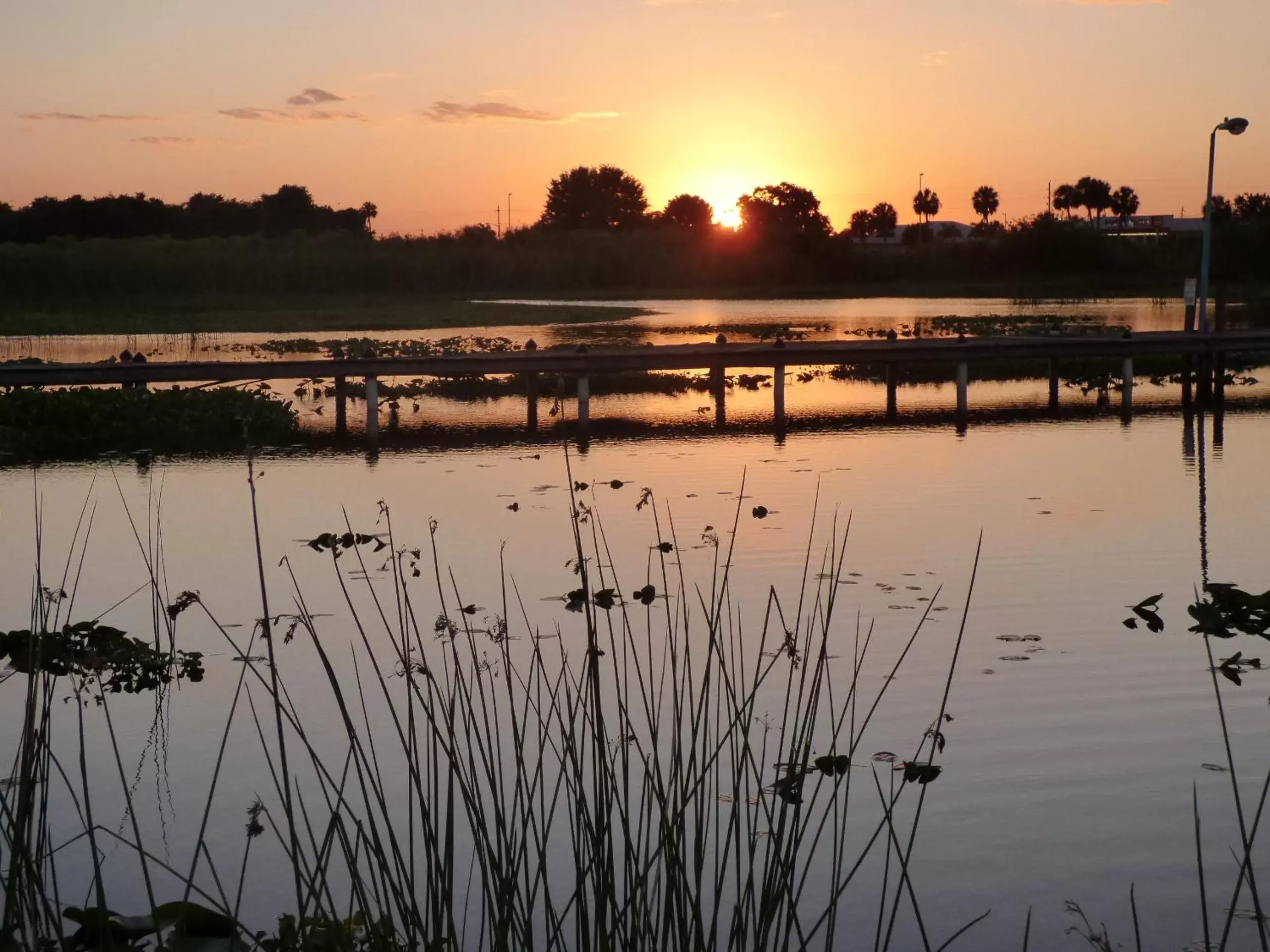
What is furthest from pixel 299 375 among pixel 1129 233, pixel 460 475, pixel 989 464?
pixel 1129 233

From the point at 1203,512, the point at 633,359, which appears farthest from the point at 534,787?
the point at 633,359

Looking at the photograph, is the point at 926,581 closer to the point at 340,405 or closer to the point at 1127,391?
the point at 340,405

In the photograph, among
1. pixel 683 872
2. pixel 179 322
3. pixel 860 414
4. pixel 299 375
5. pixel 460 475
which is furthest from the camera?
pixel 179 322

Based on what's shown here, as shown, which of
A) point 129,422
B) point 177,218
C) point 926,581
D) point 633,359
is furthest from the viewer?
point 177,218

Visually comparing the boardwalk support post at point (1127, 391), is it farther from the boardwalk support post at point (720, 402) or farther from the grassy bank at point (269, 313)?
the grassy bank at point (269, 313)

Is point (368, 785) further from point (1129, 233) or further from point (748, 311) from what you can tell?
point (1129, 233)

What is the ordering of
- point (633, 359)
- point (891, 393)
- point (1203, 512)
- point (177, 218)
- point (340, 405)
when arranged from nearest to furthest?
1. point (1203, 512)
2. point (633, 359)
3. point (340, 405)
4. point (891, 393)
5. point (177, 218)

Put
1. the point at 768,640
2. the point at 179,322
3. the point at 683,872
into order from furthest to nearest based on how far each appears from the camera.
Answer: the point at 179,322 < the point at 768,640 < the point at 683,872

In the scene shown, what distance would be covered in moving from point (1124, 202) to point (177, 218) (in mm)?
70009

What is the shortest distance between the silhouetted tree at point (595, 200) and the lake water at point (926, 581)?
70625 millimetres

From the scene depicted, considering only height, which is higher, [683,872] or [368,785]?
[683,872]

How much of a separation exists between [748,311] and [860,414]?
3103 cm

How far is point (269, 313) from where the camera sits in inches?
1791

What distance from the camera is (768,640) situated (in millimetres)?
6961
